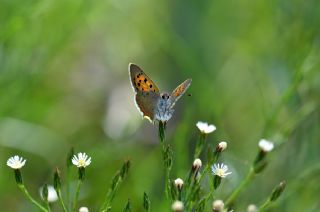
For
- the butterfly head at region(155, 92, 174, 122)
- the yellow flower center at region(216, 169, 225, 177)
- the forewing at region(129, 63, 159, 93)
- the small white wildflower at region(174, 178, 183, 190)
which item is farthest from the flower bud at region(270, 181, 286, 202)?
the forewing at region(129, 63, 159, 93)

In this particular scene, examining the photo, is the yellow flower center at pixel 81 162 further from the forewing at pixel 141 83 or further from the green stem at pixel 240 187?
the green stem at pixel 240 187

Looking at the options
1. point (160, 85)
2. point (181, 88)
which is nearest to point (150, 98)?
point (181, 88)

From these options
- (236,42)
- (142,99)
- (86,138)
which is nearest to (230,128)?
(236,42)

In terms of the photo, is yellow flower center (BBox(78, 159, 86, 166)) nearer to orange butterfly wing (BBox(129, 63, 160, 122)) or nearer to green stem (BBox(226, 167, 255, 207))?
orange butterfly wing (BBox(129, 63, 160, 122))

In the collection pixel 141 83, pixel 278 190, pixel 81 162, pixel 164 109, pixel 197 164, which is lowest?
pixel 278 190

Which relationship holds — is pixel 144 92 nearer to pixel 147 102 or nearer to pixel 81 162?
pixel 147 102

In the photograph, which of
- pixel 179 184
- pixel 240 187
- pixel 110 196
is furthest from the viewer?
pixel 240 187

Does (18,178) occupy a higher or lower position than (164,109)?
lower
